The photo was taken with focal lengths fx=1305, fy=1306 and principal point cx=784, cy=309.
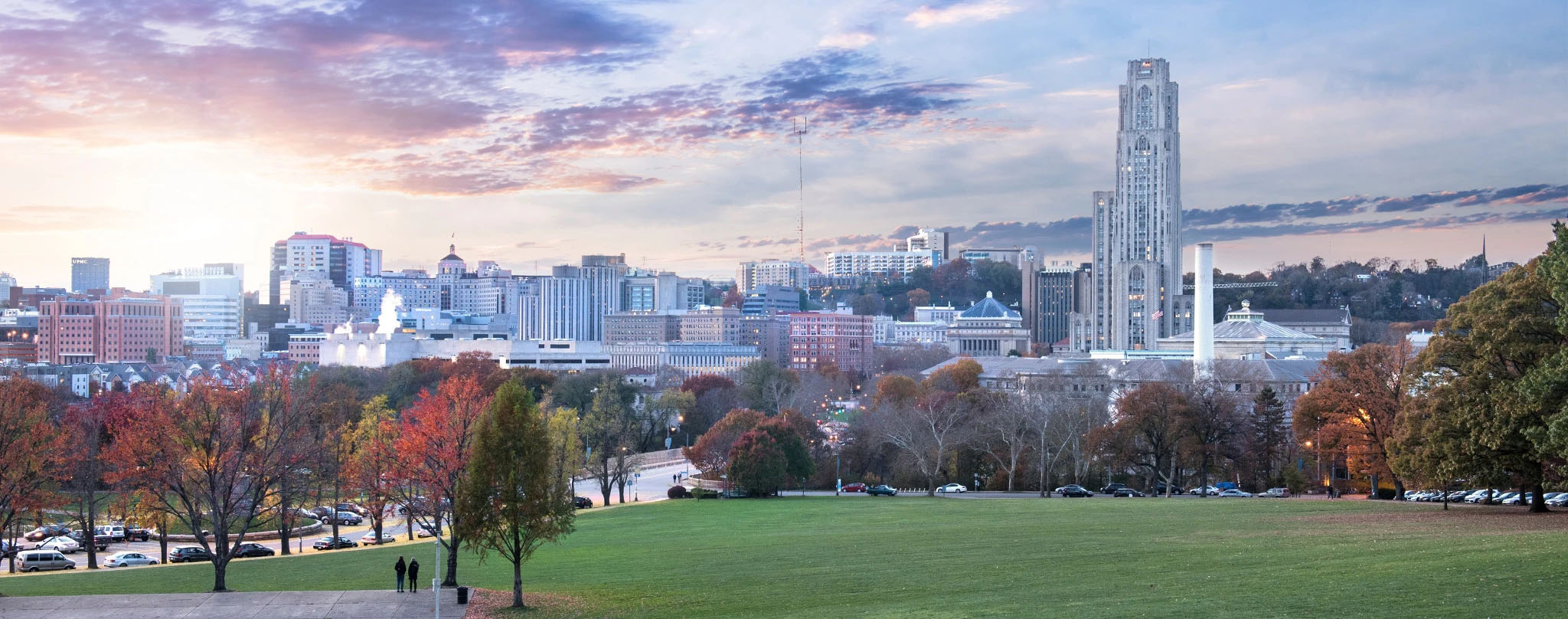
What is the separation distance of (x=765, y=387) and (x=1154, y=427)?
51258 millimetres

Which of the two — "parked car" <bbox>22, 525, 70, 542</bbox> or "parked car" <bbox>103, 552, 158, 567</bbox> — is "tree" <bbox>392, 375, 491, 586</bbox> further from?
"parked car" <bbox>22, 525, 70, 542</bbox>

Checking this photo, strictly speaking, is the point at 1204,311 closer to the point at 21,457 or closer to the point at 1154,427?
the point at 1154,427

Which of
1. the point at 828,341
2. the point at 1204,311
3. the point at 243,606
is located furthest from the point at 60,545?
the point at 828,341

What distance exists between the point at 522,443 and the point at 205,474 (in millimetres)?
16603

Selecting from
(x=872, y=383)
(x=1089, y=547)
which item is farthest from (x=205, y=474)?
(x=872, y=383)

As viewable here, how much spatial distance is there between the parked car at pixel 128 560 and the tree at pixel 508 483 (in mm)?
22137

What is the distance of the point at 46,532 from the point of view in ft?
177

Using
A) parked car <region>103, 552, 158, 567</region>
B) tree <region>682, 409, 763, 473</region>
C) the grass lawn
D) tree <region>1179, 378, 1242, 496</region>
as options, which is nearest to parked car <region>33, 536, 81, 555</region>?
parked car <region>103, 552, 158, 567</region>

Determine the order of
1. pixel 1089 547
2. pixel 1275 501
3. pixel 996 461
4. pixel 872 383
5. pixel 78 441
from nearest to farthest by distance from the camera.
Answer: pixel 1089 547 < pixel 1275 501 < pixel 78 441 < pixel 996 461 < pixel 872 383

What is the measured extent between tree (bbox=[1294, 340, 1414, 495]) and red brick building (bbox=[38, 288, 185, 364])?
171 m

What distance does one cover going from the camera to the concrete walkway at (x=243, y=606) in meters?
26.8

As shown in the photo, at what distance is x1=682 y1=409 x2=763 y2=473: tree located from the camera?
2598 inches

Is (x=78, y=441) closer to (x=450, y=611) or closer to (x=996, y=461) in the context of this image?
(x=450, y=611)

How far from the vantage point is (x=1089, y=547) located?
31344mm
